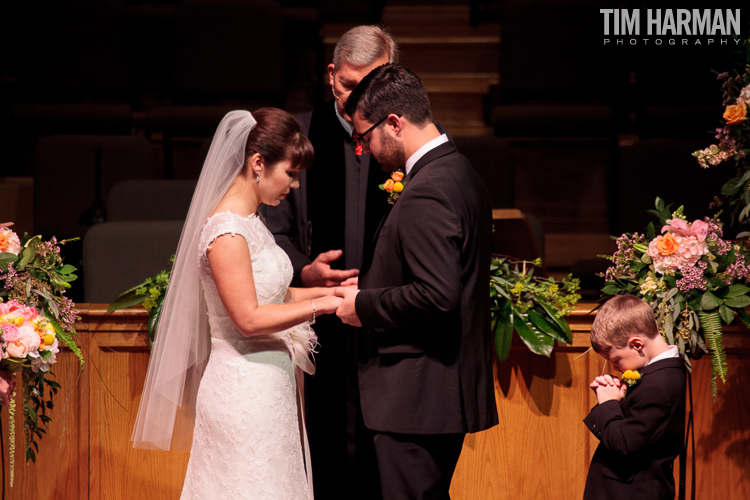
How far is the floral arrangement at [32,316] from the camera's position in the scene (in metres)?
2.29

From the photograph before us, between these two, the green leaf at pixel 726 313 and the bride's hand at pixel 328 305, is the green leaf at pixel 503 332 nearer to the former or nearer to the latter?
the green leaf at pixel 726 313

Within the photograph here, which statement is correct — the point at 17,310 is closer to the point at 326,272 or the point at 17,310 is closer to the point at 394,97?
the point at 326,272

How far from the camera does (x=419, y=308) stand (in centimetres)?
188

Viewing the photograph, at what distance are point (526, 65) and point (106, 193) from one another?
2950 millimetres

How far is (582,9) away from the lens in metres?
5.15

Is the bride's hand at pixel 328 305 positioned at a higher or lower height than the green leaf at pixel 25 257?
lower

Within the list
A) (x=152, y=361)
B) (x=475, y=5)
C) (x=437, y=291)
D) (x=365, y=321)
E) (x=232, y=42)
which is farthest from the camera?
(x=475, y=5)

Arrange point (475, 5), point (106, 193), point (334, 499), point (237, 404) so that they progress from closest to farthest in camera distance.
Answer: point (237, 404), point (334, 499), point (106, 193), point (475, 5)

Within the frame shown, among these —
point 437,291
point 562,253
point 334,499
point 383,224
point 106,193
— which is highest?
point 106,193

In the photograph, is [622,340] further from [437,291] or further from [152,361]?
[152,361]

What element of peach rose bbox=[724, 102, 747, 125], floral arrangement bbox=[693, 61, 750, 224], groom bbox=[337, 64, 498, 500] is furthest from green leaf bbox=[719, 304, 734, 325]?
groom bbox=[337, 64, 498, 500]

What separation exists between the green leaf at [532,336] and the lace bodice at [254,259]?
3.07 feet

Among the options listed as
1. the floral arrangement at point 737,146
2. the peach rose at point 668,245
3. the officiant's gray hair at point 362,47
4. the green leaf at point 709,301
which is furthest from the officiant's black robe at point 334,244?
the floral arrangement at point 737,146

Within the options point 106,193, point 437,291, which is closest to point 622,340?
point 437,291
